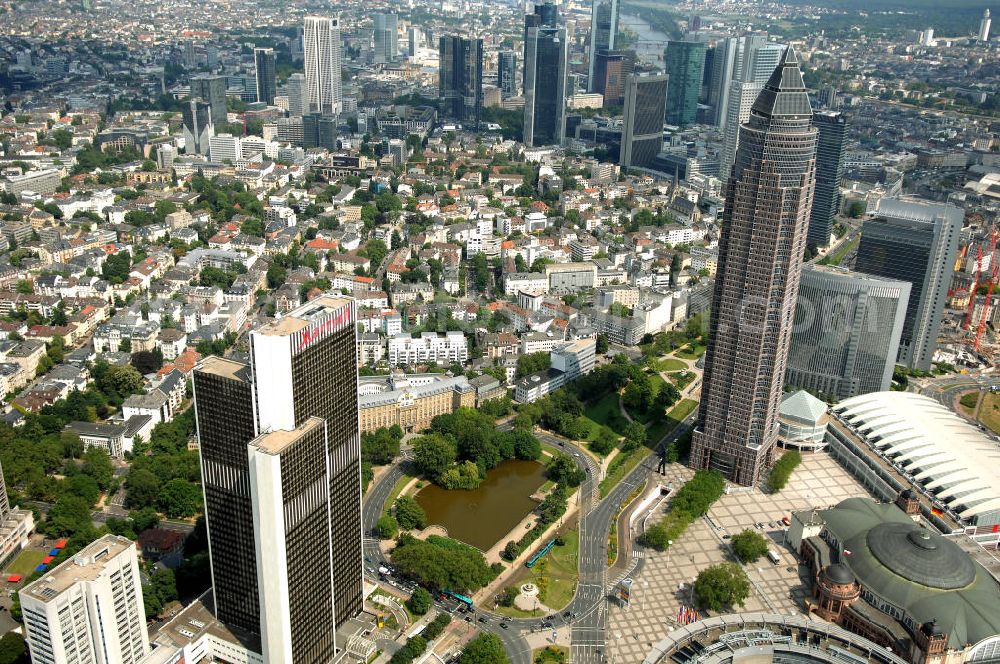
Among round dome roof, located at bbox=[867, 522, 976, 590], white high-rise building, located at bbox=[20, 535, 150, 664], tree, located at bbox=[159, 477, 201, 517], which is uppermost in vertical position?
white high-rise building, located at bbox=[20, 535, 150, 664]

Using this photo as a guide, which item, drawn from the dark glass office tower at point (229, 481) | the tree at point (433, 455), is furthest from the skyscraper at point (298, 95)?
the dark glass office tower at point (229, 481)

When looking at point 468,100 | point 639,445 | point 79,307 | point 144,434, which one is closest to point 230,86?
point 468,100

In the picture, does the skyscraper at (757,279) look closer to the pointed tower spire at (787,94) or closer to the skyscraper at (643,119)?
the pointed tower spire at (787,94)

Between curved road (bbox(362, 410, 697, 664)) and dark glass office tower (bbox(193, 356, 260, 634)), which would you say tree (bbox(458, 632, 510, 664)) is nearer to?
curved road (bbox(362, 410, 697, 664))

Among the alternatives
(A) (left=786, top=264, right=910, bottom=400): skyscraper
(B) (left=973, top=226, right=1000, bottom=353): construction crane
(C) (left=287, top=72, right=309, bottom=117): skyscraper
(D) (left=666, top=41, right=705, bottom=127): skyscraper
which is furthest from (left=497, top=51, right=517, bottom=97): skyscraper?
(A) (left=786, top=264, right=910, bottom=400): skyscraper

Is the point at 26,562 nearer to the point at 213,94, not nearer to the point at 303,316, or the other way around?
the point at 303,316
